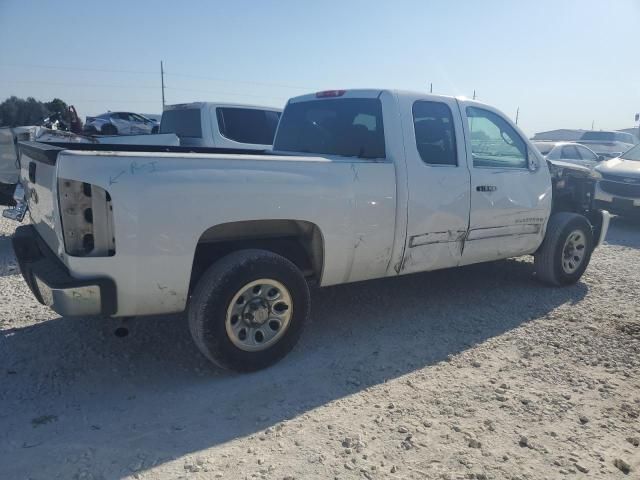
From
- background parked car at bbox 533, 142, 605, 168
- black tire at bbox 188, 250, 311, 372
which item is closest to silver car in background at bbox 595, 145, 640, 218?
background parked car at bbox 533, 142, 605, 168

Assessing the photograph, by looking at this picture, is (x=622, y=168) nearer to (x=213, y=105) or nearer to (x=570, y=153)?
(x=570, y=153)

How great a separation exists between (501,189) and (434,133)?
919 millimetres

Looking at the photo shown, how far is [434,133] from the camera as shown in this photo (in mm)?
4473

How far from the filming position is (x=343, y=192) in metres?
3.67

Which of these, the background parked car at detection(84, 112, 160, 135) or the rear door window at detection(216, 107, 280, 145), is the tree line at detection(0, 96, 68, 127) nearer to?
the background parked car at detection(84, 112, 160, 135)

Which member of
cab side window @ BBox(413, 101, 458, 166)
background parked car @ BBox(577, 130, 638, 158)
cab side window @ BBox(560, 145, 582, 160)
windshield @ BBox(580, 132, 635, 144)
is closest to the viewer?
cab side window @ BBox(413, 101, 458, 166)

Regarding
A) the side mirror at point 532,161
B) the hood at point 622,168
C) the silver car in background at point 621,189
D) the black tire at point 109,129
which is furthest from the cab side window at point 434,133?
the black tire at point 109,129

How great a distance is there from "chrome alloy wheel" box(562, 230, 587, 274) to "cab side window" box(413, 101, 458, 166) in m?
2.08

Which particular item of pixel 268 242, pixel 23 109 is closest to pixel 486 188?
pixel 268 242

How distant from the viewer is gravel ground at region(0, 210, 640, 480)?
2.62 m

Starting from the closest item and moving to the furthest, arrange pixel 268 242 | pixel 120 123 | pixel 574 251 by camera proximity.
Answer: pixel 268 242
pixel 574 251
pixel 120 123

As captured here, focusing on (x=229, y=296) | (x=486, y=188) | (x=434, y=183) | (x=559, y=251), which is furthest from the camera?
(x=559, y=251)

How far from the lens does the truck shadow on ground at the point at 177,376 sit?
2.72 m

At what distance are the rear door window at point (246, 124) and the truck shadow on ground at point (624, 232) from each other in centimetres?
605
